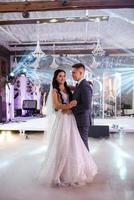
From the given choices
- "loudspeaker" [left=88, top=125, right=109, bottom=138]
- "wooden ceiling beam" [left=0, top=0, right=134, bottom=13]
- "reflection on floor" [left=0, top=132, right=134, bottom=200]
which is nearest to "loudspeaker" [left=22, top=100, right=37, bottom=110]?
"loudspeaker" [left=88, top=125, right=109, bottom=138]

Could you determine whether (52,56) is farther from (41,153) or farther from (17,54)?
(41,153)

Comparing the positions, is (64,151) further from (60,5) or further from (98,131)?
(98,131)

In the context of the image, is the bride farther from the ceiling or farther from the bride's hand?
the ceiling

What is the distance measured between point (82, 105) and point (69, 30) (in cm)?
507

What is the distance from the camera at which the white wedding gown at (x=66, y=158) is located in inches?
143

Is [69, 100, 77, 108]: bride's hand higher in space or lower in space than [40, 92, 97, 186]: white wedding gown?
higher

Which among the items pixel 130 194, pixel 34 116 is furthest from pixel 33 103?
pixel 130 194

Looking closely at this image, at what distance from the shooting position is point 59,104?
3.78m

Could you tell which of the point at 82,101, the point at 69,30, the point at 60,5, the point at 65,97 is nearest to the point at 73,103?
the point at 82,101

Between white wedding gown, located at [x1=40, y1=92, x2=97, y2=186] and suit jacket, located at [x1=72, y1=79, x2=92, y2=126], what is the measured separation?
9cm

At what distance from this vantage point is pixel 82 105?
12.4ft

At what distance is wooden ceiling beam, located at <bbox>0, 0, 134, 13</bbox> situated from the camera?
16.2ft

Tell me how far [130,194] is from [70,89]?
1562mm

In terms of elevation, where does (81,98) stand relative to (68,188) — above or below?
above
